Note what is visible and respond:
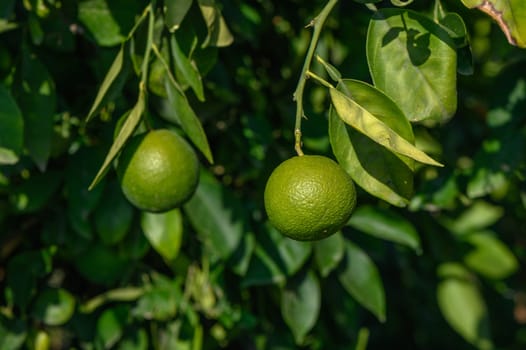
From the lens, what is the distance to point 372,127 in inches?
31.3

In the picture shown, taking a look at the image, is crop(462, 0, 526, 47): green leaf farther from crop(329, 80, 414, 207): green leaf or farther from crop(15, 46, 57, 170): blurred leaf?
crop(15, 46, 57, 170): blurred leaf

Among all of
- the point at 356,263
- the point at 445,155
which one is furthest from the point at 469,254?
the point at 356,263

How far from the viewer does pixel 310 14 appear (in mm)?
1571

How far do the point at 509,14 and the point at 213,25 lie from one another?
39cm

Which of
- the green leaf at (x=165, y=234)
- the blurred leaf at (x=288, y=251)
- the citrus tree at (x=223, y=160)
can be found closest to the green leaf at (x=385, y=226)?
the citrus tree at (x=223, y=160)

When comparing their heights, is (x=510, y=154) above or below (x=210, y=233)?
above

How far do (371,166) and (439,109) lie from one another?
0.36 ft

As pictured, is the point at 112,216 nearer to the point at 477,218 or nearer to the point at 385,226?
the point at 385,226

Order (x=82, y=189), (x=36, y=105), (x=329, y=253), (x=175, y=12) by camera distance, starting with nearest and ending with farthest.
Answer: (x=175, y=12)
(x=36, y=105)
(x=82, y=189)
(x=329, y=253)

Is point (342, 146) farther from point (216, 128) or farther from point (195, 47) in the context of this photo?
point (216, 128)

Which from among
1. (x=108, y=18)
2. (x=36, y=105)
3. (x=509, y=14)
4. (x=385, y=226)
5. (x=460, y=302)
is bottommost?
(x=460, y=302)

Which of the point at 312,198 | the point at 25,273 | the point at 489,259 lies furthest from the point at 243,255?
the point at 489,259

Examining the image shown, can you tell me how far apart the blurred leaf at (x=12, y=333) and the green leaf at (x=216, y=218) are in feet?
1.21

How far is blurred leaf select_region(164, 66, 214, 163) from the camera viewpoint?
3.17 feet
